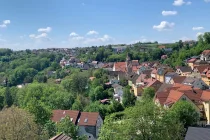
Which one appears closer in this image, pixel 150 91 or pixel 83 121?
pixel 83 121

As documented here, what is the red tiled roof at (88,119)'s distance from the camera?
3440 centimetres

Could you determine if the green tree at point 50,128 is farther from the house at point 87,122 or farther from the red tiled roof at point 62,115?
the red tiled roof at point 62,115

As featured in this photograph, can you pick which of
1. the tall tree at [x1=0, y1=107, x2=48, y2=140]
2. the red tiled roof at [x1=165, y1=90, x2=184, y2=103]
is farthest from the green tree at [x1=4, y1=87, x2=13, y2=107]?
the tall tree at [x1=0, y1=107, x2=48, y2=140]

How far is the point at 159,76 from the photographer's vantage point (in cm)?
6394

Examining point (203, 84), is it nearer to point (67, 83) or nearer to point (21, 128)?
point (67, 83)

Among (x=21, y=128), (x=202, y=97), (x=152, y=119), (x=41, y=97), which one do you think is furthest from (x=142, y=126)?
(x=41, y=97)

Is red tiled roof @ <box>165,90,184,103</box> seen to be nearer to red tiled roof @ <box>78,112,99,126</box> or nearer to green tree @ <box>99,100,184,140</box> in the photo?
red tiled roof @ <box>78,112,99,126</box>

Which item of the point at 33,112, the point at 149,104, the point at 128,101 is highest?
the point at 149,104

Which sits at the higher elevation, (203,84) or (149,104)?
(149,104)

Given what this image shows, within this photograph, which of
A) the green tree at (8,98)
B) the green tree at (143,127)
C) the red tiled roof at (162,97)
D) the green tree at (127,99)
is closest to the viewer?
the green tree at (143,127)

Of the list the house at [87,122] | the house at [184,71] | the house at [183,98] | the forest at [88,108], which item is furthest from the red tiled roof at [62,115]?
the house at [184,71]

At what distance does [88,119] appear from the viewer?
34969mm

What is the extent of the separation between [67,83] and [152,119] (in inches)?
1744

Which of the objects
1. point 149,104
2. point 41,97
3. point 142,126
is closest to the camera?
point 142,126
